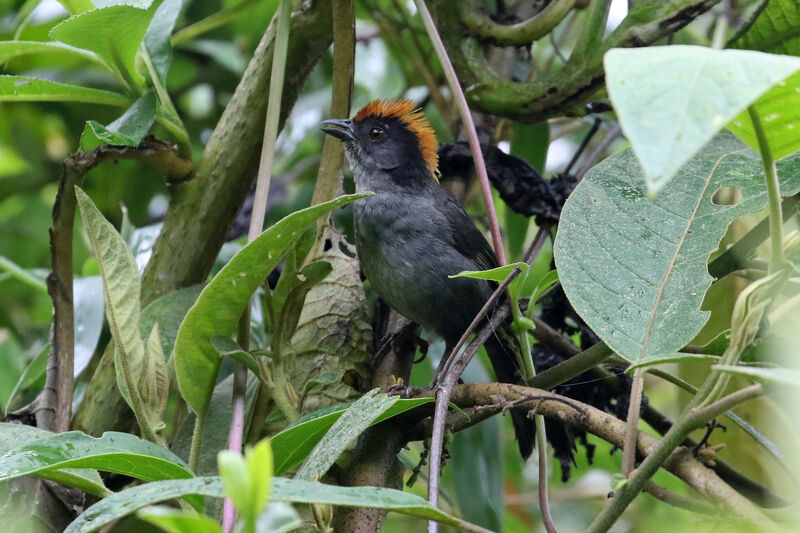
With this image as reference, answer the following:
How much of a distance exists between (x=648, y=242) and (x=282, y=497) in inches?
37.0

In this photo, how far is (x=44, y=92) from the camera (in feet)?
6.45

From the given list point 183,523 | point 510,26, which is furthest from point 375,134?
point 183,523

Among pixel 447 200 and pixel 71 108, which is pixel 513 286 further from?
pixel 71 108

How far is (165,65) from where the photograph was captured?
2.09 meters

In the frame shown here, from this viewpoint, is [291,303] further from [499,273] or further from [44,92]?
[44,92]

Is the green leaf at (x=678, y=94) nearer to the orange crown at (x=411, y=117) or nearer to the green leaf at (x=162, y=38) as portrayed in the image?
the green leaf at (x=162, y=38)

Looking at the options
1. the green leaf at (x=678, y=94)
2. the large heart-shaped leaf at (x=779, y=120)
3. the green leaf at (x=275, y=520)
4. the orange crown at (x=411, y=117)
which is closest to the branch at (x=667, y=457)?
the large heart-shaped leaf at (x=779, y=120)

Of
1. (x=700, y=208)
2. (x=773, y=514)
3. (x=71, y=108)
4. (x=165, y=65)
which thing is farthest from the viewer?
(x=71, y=108)

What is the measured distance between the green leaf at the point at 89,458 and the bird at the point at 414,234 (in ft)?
Result: 4.57

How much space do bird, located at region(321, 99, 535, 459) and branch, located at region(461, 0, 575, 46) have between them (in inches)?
22.2

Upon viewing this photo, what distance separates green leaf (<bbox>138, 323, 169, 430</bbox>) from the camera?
1.65m

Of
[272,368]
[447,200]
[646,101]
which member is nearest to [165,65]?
[272,368]

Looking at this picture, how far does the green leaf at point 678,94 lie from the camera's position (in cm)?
72

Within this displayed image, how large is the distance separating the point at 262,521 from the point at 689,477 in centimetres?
80
